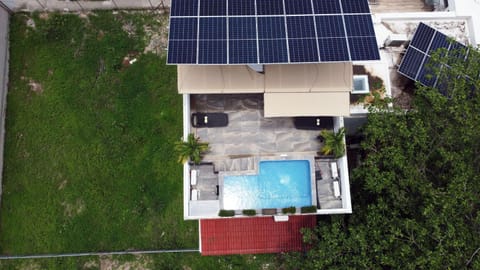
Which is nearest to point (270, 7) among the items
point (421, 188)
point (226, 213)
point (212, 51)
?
point (212, 51)

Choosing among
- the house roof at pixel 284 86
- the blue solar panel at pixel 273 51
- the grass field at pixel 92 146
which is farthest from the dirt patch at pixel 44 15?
the blue solar panel at pixel 273 51

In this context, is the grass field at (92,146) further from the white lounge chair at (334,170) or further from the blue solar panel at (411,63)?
the blue solar panel at (411,63)

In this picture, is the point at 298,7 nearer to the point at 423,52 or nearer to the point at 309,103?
the point at 309,103

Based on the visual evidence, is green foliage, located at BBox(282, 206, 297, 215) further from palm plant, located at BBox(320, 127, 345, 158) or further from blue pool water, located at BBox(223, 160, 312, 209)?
palm plant, located at BBox(320, 127, 345, 158)

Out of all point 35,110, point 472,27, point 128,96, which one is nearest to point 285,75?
point 472,27

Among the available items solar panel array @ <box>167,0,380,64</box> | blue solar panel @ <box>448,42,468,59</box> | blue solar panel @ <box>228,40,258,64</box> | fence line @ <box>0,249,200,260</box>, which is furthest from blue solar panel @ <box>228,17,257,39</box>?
fence line @ <box>0,249,200,260</box>

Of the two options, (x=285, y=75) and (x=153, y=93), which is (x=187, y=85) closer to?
(x=285, y=75)
